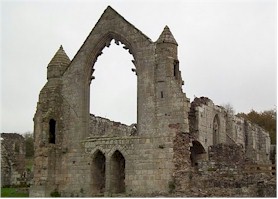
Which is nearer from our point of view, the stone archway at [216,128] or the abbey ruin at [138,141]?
the abbey ruin at [138,141]

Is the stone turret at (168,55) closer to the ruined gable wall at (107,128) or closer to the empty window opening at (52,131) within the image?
the ruined gable wall at (107,128)

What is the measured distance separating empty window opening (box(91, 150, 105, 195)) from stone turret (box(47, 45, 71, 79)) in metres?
4.52

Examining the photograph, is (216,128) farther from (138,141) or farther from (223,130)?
(138,141)

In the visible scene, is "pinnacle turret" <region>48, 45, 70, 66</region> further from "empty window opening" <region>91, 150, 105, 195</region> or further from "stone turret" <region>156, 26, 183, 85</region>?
"stone turret" <region>156, 26, 183, 85</region>

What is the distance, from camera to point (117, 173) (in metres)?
22.7

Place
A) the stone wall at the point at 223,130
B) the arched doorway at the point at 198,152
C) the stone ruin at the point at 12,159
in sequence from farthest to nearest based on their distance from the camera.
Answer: the stone ruin at the point at 12,159 → the stone wall at the point at 223,130 → the arched doorway at the point at 198,152

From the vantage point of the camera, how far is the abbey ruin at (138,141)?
66.6 ft

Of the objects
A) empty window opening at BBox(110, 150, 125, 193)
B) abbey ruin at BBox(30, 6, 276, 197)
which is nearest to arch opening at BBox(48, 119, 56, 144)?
abbey ruin at BBox(30, 6, 276, 197)

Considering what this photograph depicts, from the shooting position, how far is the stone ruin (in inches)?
1314

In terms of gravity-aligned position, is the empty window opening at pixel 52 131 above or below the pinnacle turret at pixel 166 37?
below

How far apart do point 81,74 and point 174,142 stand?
6.00m

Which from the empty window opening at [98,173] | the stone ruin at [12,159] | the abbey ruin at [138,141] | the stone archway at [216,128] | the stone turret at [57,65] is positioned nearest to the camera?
the abbey ruin at [138,141]

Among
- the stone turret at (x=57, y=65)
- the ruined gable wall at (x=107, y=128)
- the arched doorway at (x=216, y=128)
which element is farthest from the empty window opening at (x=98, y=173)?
the arched doorway at (x=216, y=128)

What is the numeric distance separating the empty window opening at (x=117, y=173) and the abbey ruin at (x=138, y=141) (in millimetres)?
42
